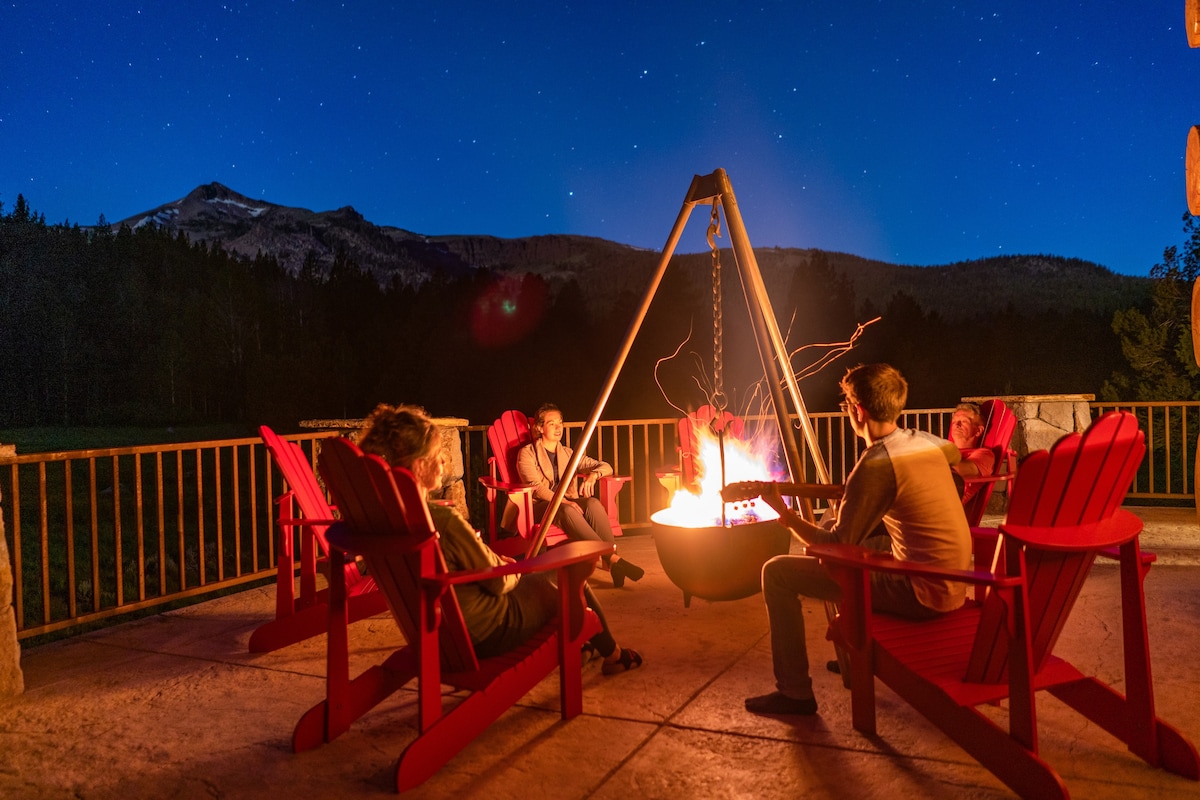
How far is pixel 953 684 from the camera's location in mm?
2150

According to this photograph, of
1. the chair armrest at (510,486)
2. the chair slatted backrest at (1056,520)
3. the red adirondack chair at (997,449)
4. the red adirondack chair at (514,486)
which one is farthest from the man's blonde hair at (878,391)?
the chair armrest at (510,486)

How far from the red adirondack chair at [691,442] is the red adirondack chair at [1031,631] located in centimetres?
127

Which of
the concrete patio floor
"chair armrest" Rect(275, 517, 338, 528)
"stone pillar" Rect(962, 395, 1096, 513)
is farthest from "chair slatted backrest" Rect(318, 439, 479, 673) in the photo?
"stone pillar" Rect(962, 395, 1096, 513)

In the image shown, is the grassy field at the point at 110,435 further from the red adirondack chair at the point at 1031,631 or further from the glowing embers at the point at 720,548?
the red adirondack chair at the point at 1031,631

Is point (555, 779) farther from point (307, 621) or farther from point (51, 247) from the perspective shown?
point (51, 247)

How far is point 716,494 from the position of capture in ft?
12.9

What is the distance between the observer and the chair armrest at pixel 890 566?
6.34 ft

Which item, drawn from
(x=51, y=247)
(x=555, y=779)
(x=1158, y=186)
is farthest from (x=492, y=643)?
(x=51, y=247)

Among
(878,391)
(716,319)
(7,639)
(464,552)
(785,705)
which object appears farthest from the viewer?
(716,319)

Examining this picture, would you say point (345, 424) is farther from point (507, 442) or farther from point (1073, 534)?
point (1073, 534)

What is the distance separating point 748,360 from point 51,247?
2602 centimetres

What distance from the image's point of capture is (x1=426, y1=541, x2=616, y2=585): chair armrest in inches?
85.5

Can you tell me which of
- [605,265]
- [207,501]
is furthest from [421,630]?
[605,265]

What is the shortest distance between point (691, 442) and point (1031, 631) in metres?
3.07
